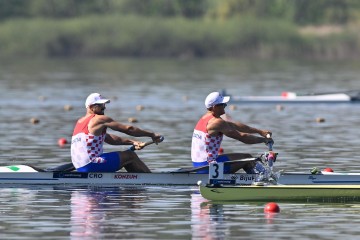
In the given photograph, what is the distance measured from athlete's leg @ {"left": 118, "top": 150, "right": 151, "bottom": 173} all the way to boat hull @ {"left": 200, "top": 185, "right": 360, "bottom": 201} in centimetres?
232

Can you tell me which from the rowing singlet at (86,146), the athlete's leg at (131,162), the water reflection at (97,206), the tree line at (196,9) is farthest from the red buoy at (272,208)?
the tree line at (196,9)

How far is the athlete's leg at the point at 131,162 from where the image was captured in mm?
22156

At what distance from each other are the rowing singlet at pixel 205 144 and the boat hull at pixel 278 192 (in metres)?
1.92

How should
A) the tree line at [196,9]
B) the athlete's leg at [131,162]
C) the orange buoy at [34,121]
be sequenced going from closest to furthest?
1. the athlete's leg at [131,162]
2. the orange buoy at [34,121]
3. the tree line at [196,9]

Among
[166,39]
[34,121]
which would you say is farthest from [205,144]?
[166,39]

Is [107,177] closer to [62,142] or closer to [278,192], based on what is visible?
[278,192]

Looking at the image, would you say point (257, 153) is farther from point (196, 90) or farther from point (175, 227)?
point (196, 90)

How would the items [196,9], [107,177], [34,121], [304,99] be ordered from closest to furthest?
1. [107,177]
2. [34,121]
3. [304,99]
4. [196,9]

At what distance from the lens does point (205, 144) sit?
22031 mm

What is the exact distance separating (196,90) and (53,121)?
16.9 meters

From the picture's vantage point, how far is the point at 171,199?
68.4 ft

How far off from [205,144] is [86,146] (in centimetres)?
192

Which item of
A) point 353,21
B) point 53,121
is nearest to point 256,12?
point 353,21

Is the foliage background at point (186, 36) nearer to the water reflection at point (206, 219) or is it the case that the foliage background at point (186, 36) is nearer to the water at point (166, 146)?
the water at point (166, 146)
